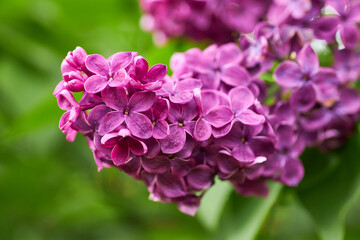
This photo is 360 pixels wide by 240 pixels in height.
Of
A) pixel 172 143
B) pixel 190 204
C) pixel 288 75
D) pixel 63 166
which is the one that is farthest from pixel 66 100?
pixel 63 166

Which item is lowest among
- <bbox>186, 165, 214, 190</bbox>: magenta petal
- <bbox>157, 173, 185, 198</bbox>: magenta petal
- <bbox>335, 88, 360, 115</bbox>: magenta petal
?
<bbox>157, 173, 185, 198</bbox>: magenta petal

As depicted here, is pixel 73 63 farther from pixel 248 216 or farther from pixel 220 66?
pixel 248 216

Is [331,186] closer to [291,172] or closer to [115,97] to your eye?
[291,172]

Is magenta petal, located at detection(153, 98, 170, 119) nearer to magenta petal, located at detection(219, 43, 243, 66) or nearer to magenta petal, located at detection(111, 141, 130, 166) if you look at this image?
magenta petal, located at detection(111, 141, 130, 166)

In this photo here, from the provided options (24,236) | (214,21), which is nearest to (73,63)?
(214,21)

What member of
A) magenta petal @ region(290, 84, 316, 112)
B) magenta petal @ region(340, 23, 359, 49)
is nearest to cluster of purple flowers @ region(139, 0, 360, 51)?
magenta petal @ region(340, 23, 359, 49)

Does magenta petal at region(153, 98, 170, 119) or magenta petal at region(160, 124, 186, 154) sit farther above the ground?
magenta petal at region(153, 98, 170, 119)

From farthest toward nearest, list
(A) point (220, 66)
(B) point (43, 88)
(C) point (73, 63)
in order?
(B) point (43, 88), (A) point (220, 66), (C) point (73, 63)

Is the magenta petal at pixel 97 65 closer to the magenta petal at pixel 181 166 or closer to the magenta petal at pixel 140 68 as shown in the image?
the magenta petal at pixel 140 68

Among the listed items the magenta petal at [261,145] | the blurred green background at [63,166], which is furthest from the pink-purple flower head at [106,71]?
the blurred green background at [63,166]
